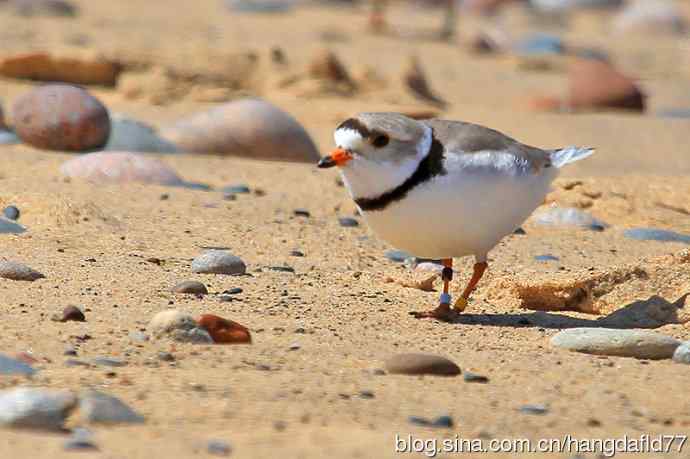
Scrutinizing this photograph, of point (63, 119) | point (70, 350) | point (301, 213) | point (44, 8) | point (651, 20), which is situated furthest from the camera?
point (651, 20)

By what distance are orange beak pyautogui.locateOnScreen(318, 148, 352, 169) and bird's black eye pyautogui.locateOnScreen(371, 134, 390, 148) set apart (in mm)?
90

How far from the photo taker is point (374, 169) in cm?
470

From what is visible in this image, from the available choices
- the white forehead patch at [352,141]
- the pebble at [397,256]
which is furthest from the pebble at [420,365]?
the pebble at [397,256]

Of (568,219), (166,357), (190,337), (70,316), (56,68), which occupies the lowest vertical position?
(166,357)

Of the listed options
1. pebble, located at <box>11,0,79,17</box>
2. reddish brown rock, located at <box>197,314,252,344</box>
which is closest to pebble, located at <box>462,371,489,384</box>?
reddish brown rock, located at <box>197,314,252,344</box>

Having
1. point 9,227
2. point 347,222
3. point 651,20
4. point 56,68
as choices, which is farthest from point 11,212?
point 651,20

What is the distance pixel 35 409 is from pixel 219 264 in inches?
82.5

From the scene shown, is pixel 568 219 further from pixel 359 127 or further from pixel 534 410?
pixel 534 410

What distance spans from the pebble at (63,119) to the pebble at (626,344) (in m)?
4.12

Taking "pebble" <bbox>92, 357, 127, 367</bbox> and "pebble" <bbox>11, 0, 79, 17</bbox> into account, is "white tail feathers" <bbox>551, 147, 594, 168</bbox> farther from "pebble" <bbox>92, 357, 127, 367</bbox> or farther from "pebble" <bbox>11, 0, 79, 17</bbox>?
"pebble" <bbox>11, 0, 79, 17</bbox>

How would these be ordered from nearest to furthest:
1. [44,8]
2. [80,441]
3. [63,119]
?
[80,441]
[63,119]
[44,8]

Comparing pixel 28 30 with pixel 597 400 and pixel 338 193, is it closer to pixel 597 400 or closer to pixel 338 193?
pixel 338 193

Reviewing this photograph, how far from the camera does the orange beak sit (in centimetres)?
462

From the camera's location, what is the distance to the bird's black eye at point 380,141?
15.4 feet
